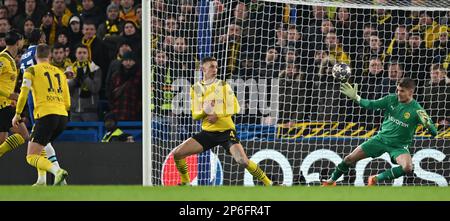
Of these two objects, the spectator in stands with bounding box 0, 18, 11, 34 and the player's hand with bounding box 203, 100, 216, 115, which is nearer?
the player's hand with bounding box 203, 100, 216, 115

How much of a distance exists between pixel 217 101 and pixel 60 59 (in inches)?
156

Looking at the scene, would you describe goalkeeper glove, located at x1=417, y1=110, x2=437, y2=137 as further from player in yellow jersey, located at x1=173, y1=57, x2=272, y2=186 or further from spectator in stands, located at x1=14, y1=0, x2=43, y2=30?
spectator in stands, located at x1=14, y1=0, x2=43, y2=30

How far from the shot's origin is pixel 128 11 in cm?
1789

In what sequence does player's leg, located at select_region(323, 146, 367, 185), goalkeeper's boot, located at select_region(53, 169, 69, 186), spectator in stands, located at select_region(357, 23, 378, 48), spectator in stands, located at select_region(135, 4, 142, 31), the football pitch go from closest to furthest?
the football pitch < goalkeeper's boot, located at select_region(53, 169, 69, 186) < player's leg, located at select_region(323, 146, 367, 185) < spectator in stands, located at select_region(357, 23, 378, 48) < spectator in stands, located at select_region(135, 4, 142, 31)

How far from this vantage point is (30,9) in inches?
707

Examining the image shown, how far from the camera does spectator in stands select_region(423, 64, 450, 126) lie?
53.4 ft

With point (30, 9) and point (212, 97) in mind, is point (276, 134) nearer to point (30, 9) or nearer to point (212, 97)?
point (212, 97)

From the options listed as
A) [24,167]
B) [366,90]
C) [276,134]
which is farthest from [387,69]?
[24,167]

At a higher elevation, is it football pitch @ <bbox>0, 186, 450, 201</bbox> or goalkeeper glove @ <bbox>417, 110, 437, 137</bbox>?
goalkeeper glove @ <bbox>417, 110, 437, 137</bbox>

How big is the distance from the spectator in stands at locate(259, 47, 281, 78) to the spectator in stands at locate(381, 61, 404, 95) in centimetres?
164

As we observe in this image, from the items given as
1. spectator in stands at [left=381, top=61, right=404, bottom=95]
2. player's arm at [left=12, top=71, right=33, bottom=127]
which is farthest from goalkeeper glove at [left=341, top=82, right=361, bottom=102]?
player's arm at [left=12, top=71, right=33, bottom=127]

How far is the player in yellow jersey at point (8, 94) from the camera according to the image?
14.5m

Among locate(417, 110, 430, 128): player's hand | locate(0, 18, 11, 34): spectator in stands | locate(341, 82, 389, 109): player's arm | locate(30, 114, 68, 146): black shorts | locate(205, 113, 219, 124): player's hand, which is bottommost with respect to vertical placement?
locate(30, 114, 68, 146): black shorts

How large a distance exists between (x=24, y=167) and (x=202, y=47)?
10.6 feet
